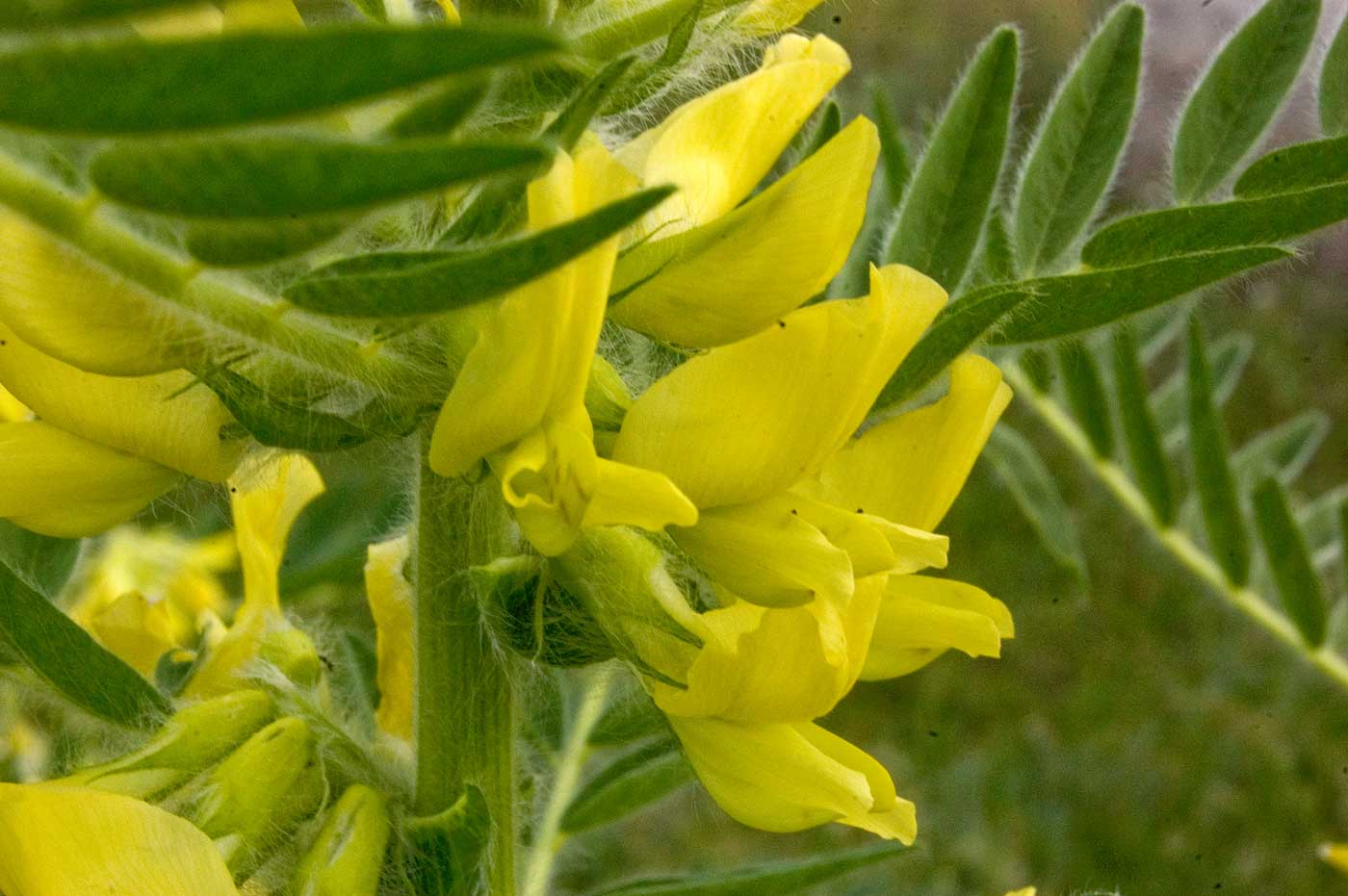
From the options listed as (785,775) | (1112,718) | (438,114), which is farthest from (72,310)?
(1112,718)


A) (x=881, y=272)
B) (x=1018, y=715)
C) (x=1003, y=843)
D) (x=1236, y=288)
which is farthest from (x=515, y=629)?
(x=1018, y=715)

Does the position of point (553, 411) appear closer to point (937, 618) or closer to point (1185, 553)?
point (937, 618)

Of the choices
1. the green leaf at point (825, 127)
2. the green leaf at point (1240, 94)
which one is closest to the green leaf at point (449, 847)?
the green leaf at point (825, 127)

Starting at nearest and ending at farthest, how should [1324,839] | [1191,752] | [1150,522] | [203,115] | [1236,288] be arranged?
1. [203,115]
2. [1236,288]
3. [1150,522]
4. [1324,839]
5. [1191,752]

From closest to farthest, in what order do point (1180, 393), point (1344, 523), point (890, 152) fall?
point (890, 152), point (1344, 523), point (1180, 393)

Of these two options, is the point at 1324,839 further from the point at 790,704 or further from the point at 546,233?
the point at 546,233
